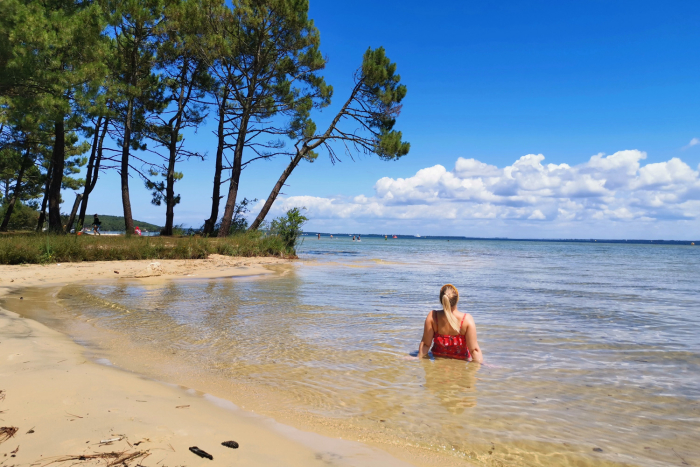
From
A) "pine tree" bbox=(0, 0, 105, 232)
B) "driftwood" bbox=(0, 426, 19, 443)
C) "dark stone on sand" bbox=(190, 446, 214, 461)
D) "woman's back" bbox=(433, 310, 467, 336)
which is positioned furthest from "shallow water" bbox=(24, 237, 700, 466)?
"pine tree" bbox=(0, 0, 105, 232)

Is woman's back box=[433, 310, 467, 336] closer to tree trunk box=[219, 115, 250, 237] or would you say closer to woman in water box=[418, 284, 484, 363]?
woman in water box=[418, 284, 484, 363]

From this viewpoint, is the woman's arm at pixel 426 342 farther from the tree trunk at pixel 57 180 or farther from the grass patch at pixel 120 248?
the tree trunk at pixel 57 180

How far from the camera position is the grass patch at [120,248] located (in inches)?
501

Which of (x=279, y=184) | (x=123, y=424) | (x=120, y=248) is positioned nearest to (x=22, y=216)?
Answer: (x=279, y=184)

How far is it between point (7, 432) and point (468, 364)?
4249 millimetres

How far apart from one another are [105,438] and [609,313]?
9.47 meters

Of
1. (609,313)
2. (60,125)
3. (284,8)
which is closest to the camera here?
(609,313)

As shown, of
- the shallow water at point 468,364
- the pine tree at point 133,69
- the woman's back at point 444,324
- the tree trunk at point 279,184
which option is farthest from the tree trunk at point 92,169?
the woman's back at point 444,324

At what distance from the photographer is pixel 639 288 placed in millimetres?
13891

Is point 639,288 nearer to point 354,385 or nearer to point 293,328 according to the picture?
point 293,328

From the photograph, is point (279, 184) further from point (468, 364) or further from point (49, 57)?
point (468, 364)

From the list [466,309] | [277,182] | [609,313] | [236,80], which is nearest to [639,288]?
[609,313]

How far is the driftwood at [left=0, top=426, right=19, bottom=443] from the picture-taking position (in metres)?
2.38

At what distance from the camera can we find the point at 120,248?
15344mm
